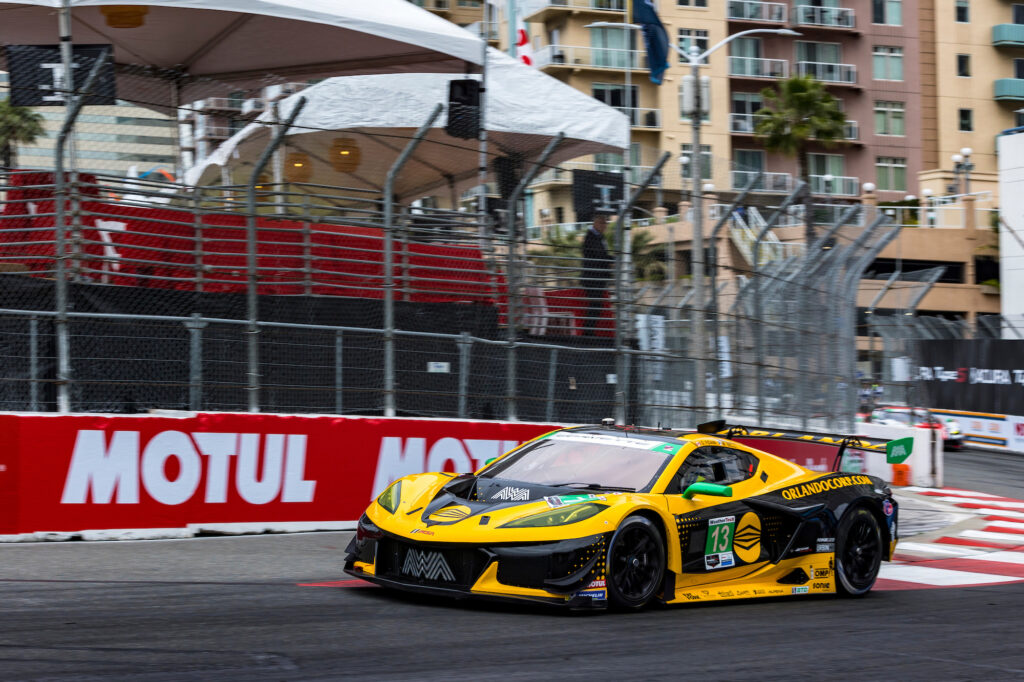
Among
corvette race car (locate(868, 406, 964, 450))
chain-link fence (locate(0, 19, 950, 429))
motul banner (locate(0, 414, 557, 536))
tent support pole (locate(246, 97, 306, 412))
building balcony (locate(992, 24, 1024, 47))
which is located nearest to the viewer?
motul banner (locate(0, 414, 557, 536))

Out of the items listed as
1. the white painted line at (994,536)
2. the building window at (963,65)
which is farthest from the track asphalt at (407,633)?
the building window at (963,65)

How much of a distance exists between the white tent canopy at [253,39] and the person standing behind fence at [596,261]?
3.51 metres

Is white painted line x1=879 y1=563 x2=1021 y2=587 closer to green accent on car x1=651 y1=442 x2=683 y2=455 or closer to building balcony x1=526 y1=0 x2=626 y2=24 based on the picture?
green accent on car x1=651 y1=442 x2=683 y2=455

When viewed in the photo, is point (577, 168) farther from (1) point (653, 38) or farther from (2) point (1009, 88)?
(2) point (1009, 88)

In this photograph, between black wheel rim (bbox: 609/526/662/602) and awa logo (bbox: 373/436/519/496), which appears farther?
awa logo (bbox: 373/436/519/496)

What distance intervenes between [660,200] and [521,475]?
6489mm

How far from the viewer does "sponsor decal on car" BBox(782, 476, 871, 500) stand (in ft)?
27.2

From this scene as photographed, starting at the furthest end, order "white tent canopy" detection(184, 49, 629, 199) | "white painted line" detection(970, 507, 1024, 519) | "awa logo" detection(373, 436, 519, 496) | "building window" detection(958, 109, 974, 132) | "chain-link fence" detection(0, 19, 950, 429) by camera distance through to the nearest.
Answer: "building window" detection(958, 109, 974, 132) → "white painted line" detection(970, 507, 1024, 519) → "white tent canopy" detection(184, 49, 629, 199) → "awa logo" detection(373, 436, 519, 496) → "chain-link fence" detection(0, 19, 950, 429)

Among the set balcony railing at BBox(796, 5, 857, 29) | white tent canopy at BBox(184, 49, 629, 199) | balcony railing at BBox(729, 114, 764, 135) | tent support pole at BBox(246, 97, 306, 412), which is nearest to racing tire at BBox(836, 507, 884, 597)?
tent support pole at BBox(246, 97, 306, 412)

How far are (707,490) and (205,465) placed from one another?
465cm

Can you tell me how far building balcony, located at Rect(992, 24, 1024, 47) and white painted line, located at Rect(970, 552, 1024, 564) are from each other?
2058 inches

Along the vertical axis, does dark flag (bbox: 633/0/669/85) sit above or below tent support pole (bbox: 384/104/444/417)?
above

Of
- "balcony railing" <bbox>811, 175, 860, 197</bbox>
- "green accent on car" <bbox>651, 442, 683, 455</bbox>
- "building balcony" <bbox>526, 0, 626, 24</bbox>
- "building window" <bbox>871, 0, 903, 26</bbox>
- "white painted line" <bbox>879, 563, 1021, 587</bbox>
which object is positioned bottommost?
"white painted line" <bbox>879, 563, 1021, 587</bbox>

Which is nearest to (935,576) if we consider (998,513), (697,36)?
(998,513)
